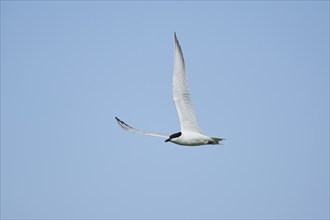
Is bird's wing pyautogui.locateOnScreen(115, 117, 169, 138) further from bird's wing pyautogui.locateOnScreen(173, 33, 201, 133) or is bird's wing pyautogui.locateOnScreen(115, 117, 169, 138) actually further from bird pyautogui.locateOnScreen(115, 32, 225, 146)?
bird's wing pyautogui.locateOnScreen(173, 33, 201, 133)

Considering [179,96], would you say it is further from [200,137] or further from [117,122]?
[117,122]

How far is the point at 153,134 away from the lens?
27734mm

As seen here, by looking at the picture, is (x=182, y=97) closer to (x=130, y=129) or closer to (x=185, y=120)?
(x=185, y=120)

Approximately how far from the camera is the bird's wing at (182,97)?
2494 cm

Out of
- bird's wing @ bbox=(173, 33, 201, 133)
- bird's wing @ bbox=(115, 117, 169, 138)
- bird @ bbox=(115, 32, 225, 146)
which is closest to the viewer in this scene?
bird's wing @ bbox=(173, 33, 201, 133)

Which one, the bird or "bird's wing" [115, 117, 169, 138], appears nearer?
the bird

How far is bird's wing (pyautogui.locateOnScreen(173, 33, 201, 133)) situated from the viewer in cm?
2494

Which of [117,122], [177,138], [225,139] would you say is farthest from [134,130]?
[225,139]

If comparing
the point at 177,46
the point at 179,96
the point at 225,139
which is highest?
the point at 177,46

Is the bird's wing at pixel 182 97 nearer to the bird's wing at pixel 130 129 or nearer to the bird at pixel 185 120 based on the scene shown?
the bird at pixel 185 120

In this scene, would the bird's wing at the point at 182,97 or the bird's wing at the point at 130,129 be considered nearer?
the bird's wing at the point at 182,97

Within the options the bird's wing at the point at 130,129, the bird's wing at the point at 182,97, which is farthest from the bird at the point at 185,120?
the bird's wing at the point at 130,129

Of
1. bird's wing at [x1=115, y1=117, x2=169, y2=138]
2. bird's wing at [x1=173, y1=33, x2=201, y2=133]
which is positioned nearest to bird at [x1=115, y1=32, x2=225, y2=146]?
bird's wing at [x1=173, y1=33, x2=201, y2=133]

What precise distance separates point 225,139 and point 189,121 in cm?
189
